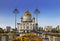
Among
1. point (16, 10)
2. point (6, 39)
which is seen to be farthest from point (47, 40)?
point (16, 10)

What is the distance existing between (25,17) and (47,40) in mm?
49005

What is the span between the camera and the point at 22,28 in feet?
215

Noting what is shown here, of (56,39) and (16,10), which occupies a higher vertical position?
(16,10)

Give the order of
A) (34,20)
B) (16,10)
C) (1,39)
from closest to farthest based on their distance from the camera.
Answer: (1,39) < (16,10) < (34,20)

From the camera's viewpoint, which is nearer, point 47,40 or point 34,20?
point 47,40

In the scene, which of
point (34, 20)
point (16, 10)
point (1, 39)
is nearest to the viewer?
point (1, 39)

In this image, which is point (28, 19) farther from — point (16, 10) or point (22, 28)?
point (16, 10)

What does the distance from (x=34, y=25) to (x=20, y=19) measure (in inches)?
188

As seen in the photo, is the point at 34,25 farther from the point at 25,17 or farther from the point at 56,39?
the point at 56,39

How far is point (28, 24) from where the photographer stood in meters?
65.6

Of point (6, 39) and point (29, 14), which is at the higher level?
point (29, 14)

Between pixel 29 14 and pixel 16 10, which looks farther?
pixel 29 14

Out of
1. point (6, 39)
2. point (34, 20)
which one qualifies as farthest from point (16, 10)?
point (6, 39)

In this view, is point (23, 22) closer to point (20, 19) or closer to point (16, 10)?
point (20, 19)
